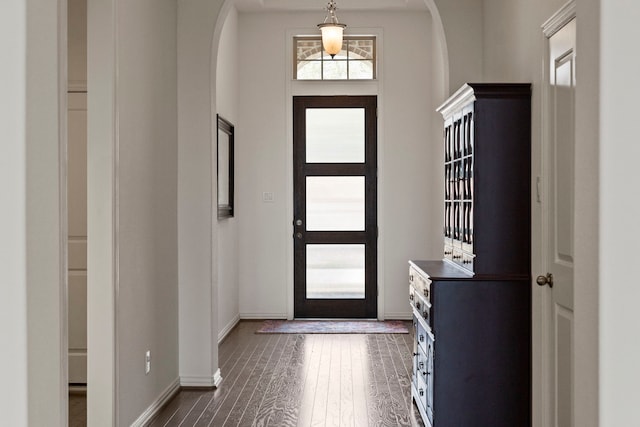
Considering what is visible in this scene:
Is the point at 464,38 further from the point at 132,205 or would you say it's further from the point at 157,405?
the point at 157,405

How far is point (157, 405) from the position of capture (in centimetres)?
450

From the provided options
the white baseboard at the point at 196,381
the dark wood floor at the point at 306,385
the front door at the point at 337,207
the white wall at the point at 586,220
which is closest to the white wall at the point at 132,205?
the white baseboard at the point at 196,381

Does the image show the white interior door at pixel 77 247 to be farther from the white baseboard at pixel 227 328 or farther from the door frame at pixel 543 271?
the door frame at pixel 543 271

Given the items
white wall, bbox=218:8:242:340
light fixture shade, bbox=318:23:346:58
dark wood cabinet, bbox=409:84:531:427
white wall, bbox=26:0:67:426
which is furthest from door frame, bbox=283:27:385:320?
Result: white wall, bbox=26:0:67:426

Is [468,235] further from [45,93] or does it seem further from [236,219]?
[236,219]

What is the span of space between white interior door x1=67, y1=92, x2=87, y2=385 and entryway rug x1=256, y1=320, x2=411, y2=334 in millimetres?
2463

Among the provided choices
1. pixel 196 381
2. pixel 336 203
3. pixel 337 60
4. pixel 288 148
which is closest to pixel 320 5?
pixel 337 60

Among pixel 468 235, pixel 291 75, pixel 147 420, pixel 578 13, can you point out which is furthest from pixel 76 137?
pixel 578 13

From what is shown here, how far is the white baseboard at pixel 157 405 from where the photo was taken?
4133mm

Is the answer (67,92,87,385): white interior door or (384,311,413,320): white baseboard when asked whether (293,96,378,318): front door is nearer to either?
(384,311,413,320): white baseboard

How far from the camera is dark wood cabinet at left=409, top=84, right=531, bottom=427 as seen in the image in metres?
3.72

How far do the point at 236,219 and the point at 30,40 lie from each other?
242 inches

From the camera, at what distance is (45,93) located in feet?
5.82

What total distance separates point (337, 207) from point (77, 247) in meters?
3.49
